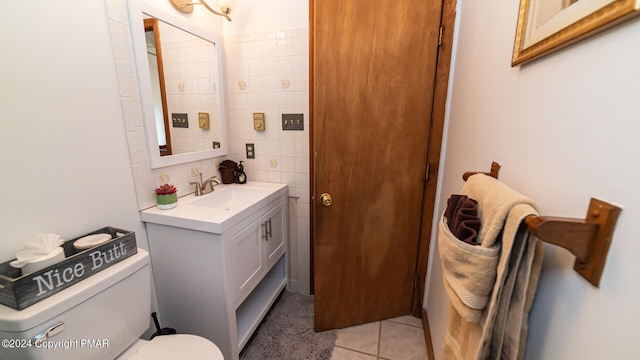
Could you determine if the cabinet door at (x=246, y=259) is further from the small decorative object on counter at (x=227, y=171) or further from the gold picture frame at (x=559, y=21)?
the gold picture frame at (x=559, y=21)

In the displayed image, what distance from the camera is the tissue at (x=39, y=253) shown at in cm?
84

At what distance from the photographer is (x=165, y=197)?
54.1 inches

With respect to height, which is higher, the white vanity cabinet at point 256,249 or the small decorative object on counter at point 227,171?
the small decorative object on counter at point 227,171

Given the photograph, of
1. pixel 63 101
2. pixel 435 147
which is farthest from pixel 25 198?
pixel 435 147

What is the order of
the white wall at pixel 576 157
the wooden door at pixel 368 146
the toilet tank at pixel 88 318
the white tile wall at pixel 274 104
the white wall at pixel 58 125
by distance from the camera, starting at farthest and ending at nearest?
the white tile wall at pixel 274 104
the wooden door at pixel 368 146
the white wall at pixel 58 125
the toilet tank at pixel 88 318
the white wall at pixel 576 157

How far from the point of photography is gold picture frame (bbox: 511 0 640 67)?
1.29ft

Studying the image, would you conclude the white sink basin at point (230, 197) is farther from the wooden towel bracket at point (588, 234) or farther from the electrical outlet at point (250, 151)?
the wooden towel bracket at point (588, 234)

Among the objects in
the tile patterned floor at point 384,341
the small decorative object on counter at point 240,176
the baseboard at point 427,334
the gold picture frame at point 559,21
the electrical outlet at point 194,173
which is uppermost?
the gold picture frame at point 559,21

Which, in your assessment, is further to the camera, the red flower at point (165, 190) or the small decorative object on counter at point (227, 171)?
the small decorative object on counter at point (227, 171)

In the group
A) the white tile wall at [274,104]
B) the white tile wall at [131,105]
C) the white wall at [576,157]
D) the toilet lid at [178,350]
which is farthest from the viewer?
the white tile wall at [274,104]

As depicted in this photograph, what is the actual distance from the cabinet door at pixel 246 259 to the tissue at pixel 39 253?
65 centimetres

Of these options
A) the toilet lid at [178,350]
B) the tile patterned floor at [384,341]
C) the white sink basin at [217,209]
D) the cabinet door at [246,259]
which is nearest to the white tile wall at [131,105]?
the white sink basin at [217,209]

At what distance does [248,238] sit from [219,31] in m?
1.50

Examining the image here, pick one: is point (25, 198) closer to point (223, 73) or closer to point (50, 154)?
point (50, 154)
